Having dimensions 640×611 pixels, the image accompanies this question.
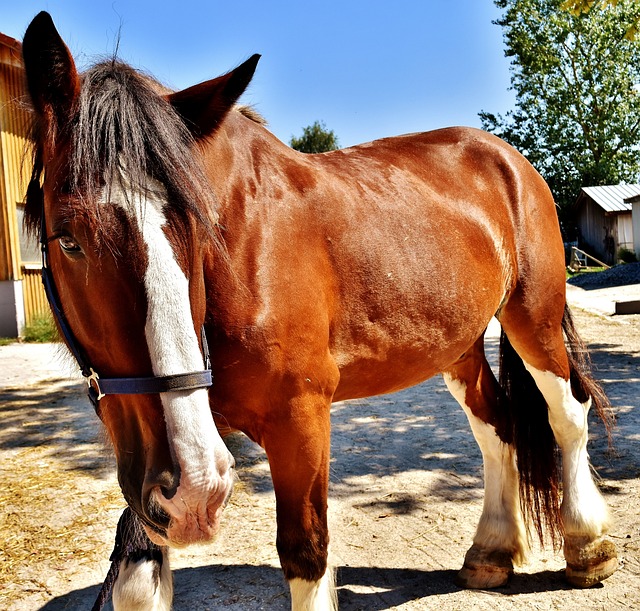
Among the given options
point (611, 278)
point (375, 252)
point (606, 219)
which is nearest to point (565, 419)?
point (375, 252)

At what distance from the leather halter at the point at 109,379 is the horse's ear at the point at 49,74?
0.33 meters

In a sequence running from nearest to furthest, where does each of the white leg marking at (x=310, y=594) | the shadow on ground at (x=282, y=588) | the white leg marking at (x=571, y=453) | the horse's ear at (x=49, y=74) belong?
the horse's ear at (x=49, y=74)
the white leg marking at (x=310, y=594)
the shadow on ground at (x=282, y=588)
the white leg marking at (x=571, y=453)

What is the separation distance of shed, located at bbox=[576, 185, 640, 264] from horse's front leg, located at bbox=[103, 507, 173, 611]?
30079mm

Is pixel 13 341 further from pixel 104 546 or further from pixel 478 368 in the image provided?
pixel 478 368

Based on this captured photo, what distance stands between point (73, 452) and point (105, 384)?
391cm

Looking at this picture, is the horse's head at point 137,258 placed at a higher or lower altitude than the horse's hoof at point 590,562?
higher

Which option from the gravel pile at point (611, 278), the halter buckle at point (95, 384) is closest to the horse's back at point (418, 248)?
the halter buckle at point (95, 384)

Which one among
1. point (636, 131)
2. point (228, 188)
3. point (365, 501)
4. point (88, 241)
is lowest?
point (365, 501)

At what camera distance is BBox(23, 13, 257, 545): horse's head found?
145cm

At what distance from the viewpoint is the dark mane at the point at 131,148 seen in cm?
151

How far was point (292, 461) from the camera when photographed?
1979mm

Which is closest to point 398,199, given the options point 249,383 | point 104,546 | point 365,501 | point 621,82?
point 249,383

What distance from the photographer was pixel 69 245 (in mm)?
1528

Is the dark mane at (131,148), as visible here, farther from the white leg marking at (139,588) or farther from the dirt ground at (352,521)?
the white leg marking at (139,588)
